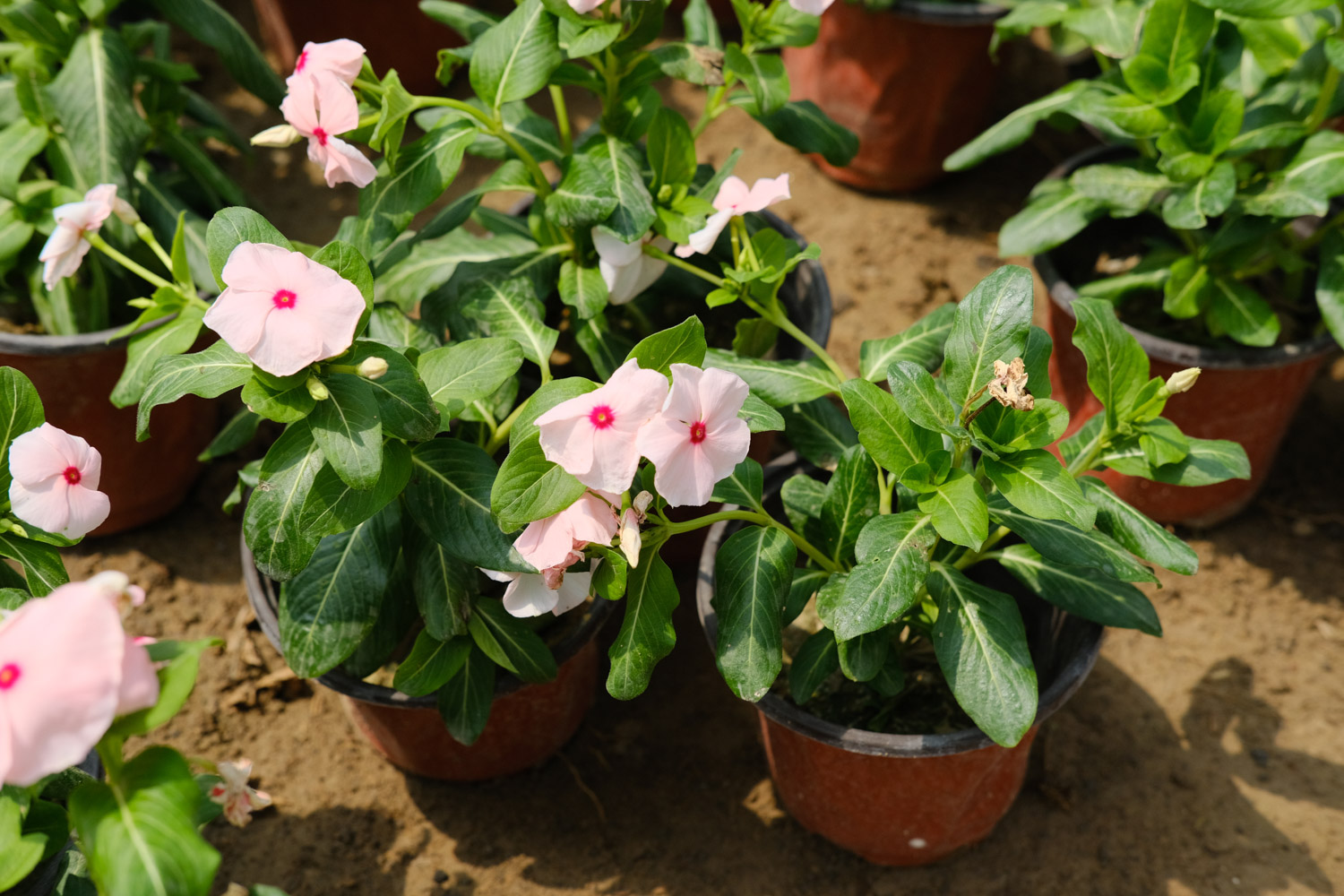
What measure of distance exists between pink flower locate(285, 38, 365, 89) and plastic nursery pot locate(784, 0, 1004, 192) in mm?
1839

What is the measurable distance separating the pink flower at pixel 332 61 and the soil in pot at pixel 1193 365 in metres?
1.70

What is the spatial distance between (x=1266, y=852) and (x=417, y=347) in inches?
84.6

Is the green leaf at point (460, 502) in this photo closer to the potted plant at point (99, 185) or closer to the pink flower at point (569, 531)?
the pink flower at point (569, 531)

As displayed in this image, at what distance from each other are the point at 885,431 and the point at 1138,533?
44 centimetres


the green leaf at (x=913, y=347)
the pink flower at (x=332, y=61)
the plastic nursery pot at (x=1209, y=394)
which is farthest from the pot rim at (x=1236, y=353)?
the pink flower at (x=332, y=61)

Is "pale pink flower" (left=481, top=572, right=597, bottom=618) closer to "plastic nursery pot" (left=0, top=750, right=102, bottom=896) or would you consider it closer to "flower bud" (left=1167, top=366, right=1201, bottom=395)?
"plastic nursery pot" (left=0, top=750, right=102, bottom=896)

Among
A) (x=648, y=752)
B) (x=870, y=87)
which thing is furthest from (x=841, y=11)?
(x=648, y=752)

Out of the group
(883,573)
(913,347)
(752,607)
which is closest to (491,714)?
(752,607)

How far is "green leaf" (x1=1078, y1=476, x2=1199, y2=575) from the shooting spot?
1.75 m

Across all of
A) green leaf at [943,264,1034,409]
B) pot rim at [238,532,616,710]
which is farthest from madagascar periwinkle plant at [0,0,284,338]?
green leaf at [943,264,1034,409]

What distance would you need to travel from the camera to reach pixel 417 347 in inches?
81.2

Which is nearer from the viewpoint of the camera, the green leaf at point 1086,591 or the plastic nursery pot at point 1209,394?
the green leaf at point 1086,591

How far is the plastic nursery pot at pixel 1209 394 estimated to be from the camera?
262 cm

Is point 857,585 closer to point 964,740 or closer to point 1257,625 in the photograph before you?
point 964,740
